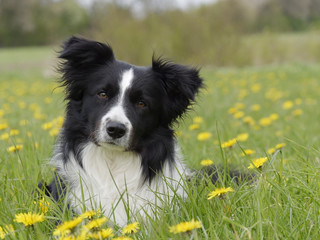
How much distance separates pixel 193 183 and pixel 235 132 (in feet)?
7.08

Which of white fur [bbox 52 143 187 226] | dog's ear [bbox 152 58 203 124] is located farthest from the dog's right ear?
white fur [bbox 52 143 187 226]

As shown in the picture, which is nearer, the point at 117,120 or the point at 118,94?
the point at 117,120

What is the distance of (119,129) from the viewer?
2445mm

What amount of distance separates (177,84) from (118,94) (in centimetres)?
44

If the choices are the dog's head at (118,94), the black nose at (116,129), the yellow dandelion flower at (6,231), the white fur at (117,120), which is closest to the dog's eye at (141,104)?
the dog's head at (118,94)

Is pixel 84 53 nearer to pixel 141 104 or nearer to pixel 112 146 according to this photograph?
pixel 141 104

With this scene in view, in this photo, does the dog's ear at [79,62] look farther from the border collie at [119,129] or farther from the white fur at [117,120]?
the white fur at [117,120]

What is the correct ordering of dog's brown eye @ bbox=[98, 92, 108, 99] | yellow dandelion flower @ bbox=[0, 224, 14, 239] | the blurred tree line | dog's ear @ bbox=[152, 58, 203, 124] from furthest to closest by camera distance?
the blurred tree line, dog's ear @ bbox=[152, 58, 203, 124], dog's brown eye @ bbox=[98, 92, 108, 99], yellow dandelion flower @ bbox=[0, 224, 14, 239]

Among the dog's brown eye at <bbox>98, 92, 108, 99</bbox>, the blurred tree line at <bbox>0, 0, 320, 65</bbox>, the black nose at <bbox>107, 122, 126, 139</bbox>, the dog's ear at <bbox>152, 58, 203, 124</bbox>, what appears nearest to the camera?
the black nose at <bbox>107, 122, 126, 139</bbox>

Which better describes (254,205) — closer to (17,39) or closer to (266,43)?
(266,43)

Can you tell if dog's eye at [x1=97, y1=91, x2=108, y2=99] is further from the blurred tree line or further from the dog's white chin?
the blurred tree line

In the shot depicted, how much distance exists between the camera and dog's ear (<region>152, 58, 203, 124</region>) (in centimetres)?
276

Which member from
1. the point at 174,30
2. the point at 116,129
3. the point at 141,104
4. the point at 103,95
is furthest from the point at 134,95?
the point at 174,30

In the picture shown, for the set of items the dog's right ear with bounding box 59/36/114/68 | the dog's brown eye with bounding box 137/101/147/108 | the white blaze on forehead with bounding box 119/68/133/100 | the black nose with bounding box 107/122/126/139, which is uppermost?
the dog's right ear with bounding box 59/36/114/68
